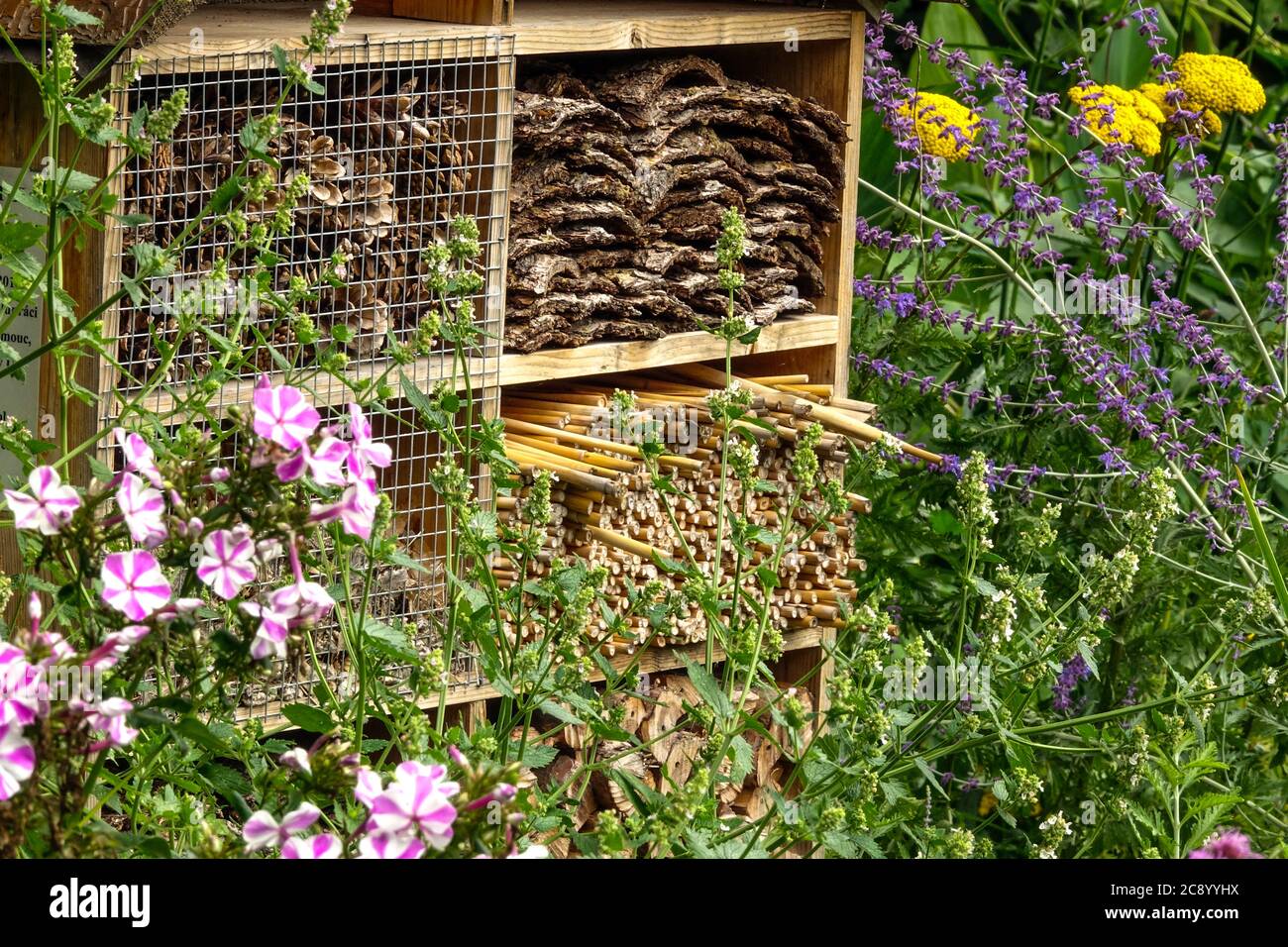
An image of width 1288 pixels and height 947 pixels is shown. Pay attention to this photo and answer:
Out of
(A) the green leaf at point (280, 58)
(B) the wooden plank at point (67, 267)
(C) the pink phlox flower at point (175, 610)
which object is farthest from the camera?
(B) the wooden plank at point (67, 267)

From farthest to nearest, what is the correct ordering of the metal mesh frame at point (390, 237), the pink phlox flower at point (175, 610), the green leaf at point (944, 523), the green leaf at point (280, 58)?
the green leaf at point (944, 523) → the metal mesh frame at point (390, 237) → the green leaf at point (280, 58) → the pink phlox flower at point (175, 610)

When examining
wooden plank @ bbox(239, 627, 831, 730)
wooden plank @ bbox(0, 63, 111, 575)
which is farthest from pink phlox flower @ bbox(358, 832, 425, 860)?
wooden plank @ bbox(0, 63, 111, 575)

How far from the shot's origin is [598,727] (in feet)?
5.49

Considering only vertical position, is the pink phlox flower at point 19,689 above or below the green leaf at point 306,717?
above

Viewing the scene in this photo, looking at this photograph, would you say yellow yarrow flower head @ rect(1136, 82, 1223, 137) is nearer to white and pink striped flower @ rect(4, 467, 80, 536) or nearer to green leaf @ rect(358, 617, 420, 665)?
green leaf @ rect(358, 617, 420, 665)

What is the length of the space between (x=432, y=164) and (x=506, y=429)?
1.52 feet

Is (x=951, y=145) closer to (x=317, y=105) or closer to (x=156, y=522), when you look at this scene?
(x=317, y=105)

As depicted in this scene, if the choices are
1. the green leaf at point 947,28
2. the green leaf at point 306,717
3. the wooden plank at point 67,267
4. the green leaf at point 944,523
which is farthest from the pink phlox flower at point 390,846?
the green leaf at point 947,28

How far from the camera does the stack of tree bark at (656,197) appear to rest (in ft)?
8.76

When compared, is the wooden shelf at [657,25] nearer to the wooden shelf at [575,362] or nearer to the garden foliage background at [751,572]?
the garden foliage background at [751,572]

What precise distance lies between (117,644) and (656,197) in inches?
75.0

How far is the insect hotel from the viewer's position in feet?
7.54

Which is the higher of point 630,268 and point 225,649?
point 630,268
